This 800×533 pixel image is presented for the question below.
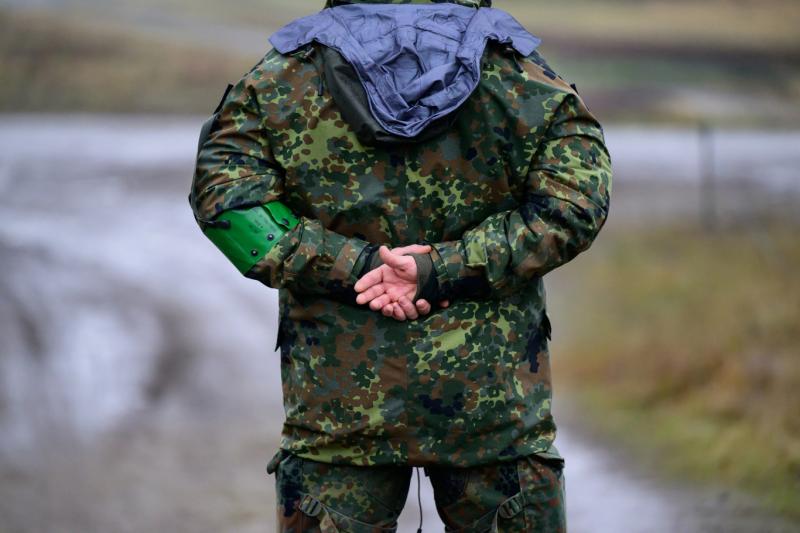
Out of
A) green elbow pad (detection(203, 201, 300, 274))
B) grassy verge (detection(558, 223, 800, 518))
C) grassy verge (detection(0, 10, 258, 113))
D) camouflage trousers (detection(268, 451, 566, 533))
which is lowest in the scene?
camouflage trousers (detection(268, 451, 566, 533))

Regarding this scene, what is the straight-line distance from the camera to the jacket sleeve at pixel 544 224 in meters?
2.65

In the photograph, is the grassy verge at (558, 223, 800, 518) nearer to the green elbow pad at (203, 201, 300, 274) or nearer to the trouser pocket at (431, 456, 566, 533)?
the trouser pocket at (431, 456, 566, 533)

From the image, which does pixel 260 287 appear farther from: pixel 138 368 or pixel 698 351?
pixel 698 351

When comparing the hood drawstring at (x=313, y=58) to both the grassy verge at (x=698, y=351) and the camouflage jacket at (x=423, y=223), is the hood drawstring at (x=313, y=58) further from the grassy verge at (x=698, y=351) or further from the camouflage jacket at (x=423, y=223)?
the grassy verge at (x=698, y=351)

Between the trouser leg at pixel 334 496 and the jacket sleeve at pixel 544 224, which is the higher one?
the jacket sleeve at pixel 544 224

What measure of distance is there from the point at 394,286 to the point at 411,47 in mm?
459

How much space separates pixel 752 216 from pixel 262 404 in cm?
256

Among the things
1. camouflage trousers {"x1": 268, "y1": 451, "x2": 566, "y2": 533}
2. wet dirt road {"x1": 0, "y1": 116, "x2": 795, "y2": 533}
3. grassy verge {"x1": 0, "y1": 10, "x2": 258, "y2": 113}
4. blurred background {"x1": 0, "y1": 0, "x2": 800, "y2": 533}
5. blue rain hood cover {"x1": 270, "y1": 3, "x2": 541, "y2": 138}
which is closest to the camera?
blue rain hood cover {"x1": 270, "y1": 3, "x2": 541, "y2": 138}

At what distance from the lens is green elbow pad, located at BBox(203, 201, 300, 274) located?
105 inches

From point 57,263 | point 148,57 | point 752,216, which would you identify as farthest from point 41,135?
point 752,216

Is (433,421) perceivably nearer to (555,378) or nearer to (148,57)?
(555,378)

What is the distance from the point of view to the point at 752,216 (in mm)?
6711

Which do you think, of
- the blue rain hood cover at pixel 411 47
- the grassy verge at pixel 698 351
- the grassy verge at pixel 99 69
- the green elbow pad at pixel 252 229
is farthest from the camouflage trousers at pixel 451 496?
the grassy verge at pixel 99 69

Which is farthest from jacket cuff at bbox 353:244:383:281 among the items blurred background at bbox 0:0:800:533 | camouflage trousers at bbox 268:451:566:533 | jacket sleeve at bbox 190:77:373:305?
blurred background at bbox 0:0:800:533
